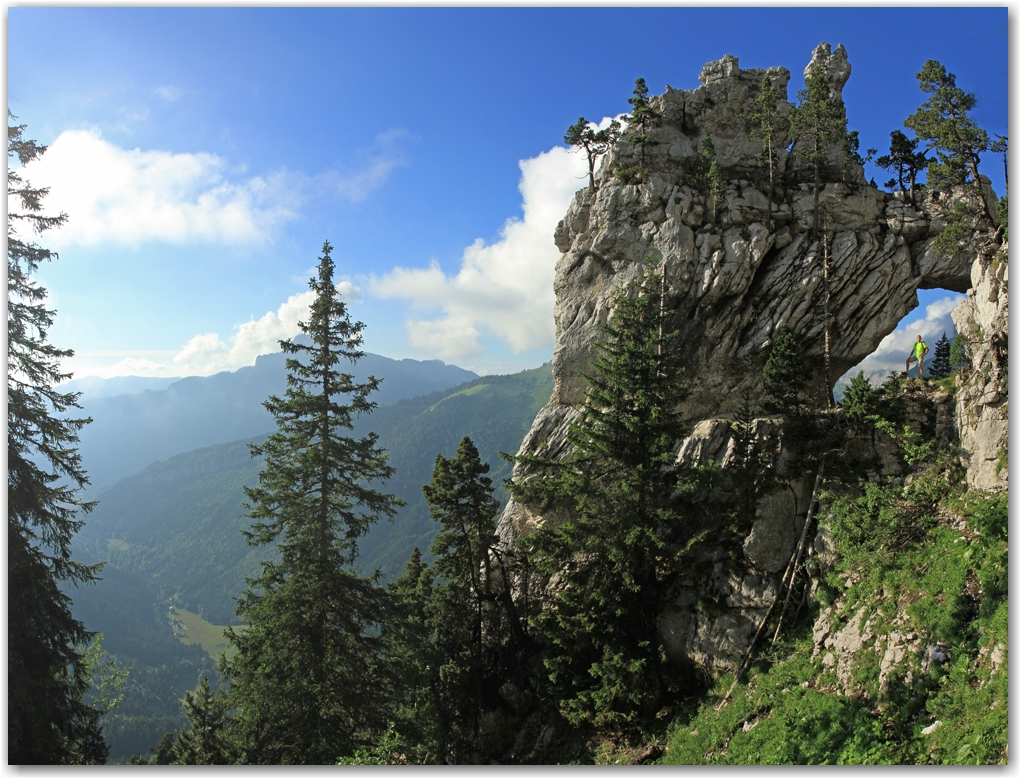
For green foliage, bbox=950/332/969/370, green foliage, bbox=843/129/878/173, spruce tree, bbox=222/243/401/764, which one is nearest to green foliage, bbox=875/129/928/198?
green foliage, bbox=843/129/878/173

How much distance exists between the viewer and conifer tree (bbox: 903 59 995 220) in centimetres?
1833

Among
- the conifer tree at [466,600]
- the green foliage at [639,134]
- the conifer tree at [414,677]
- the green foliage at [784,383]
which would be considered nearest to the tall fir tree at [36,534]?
the conifer tree at [414,677]

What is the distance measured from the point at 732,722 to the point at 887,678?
4325mm

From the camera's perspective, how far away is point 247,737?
15031 millimetres

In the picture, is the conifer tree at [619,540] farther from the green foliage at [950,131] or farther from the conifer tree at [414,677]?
the green foliage at [950,131]

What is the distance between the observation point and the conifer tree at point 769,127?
1233 inches

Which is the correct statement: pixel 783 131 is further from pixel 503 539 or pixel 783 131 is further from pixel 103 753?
pixel 103 753

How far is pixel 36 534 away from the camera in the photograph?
37.9ft

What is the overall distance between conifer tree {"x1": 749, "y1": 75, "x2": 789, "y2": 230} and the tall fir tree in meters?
33.7

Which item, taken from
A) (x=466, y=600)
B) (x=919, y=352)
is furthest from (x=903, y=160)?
(x=466, y=600)

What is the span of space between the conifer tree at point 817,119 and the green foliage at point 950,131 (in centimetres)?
983

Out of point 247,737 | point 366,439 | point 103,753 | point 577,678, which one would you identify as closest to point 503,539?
point 577,678

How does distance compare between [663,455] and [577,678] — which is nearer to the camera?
[663,455]

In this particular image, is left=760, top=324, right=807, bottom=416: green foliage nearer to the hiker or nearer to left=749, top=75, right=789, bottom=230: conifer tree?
the hiker
